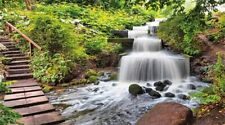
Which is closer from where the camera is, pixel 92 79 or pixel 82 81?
pixel 82 81

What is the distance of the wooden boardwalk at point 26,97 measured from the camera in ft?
20.2

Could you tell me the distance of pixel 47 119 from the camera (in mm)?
6098

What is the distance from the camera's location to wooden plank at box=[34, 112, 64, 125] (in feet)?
19.5

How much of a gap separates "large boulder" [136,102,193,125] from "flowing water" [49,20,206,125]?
2.99ft

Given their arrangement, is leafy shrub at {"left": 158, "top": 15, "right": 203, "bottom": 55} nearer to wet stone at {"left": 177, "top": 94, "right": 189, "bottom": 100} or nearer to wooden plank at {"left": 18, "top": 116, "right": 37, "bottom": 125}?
wet stone at {"left": 177, "top": 94, "right": 189, "bottom": 100}

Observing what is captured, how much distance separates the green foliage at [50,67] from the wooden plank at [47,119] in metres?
3.59

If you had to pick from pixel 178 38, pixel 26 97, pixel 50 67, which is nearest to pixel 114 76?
pixel 50 67

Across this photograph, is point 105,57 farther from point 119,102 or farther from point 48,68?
point 119,102

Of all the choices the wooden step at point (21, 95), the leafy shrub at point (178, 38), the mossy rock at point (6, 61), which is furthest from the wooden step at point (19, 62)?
the leafy shrub at point (178, 38)

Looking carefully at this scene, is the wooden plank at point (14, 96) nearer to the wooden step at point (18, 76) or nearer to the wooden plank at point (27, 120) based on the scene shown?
the wooden plank at point (27, 120)

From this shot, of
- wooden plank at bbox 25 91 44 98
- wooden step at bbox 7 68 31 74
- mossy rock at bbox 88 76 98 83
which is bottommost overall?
mossy rock at bbox 88 76 98 83

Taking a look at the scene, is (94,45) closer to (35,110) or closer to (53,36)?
(53,36)

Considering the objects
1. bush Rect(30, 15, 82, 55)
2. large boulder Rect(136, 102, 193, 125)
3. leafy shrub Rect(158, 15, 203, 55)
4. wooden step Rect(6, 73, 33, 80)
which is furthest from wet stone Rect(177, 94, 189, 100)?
wooden step Rect(6, 73, 33, 80)

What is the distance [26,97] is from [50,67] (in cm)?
284
